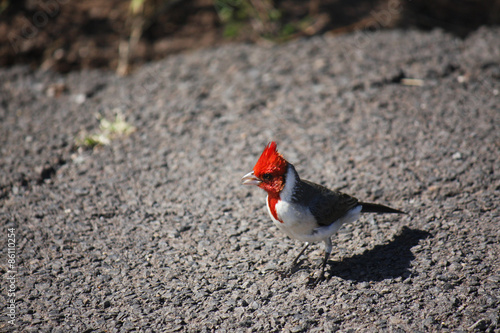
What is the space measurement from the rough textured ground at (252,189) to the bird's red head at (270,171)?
58 cm

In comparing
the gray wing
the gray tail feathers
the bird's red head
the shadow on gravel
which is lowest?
the shadow on gravel

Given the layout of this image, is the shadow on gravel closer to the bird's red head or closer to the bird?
the bird

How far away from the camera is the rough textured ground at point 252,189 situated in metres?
3.29

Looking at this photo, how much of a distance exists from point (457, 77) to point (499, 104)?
670mm

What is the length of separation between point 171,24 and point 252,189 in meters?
3.82

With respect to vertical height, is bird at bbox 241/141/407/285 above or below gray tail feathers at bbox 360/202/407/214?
above

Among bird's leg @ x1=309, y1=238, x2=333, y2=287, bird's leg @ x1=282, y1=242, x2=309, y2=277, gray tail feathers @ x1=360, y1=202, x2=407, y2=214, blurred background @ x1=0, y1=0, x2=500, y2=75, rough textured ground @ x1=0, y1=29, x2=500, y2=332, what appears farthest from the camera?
blurred background @ x1=0, y1=0, x2=500, y2=75

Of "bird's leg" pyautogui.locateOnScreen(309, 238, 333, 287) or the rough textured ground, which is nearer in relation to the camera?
the rough textured ground

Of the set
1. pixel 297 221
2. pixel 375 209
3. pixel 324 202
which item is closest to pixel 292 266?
pixel 297 221

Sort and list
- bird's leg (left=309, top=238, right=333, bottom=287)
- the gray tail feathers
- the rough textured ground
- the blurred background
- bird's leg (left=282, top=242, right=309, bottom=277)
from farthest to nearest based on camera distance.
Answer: the blurred background < the gray tail feathers < bird's leg (left=282, top=242, right=309, bottom=277) < bird's leg (left=309, top=238, right=333, bottom=287) < the rough textured ground

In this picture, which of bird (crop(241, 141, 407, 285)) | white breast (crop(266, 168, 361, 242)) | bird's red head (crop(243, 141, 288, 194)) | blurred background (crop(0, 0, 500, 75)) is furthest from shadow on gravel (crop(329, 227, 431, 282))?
blurred background (crop(0, 0, 500, 75))

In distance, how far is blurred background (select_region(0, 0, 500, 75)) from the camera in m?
6.79

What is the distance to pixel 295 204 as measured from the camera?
3.57 m

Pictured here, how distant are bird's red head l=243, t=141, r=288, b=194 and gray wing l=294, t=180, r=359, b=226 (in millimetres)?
159
